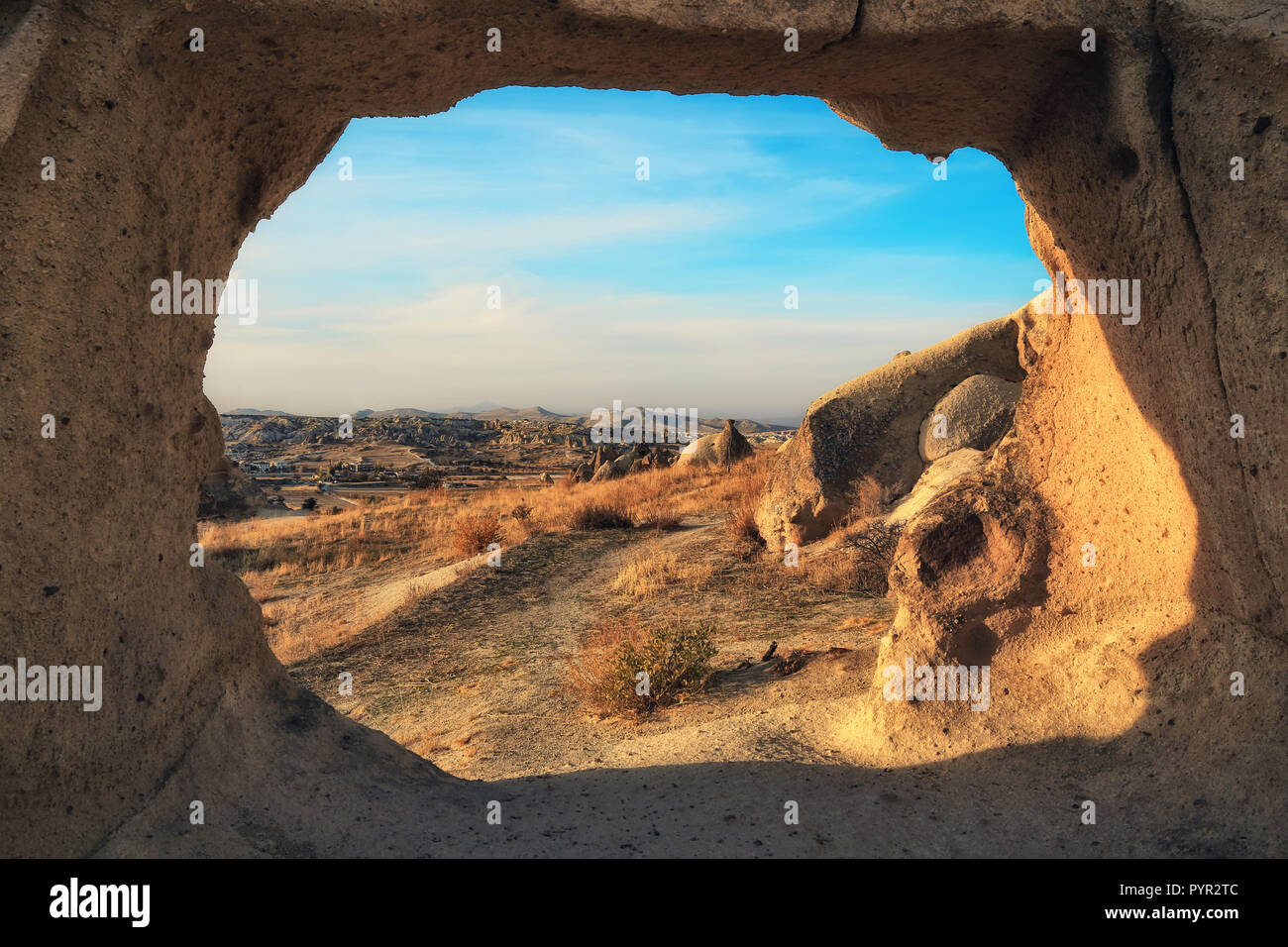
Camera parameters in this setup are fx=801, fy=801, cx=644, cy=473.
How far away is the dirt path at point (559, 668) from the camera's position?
4812 mm

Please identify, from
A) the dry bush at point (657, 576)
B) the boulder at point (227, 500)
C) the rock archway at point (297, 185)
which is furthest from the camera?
the boulder at point (227, 500)

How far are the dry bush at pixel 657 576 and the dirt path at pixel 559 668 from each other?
0.47 feet

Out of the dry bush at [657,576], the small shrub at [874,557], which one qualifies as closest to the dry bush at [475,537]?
the dry bush at [657,576]

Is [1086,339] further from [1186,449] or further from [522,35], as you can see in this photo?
[522,35]

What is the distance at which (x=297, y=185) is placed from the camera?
362cm

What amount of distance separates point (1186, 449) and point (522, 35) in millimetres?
2945

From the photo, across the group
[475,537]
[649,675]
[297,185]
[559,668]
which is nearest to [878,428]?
[559,668]

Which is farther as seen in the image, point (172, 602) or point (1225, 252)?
point (172, 602)

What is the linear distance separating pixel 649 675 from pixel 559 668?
158 centimetres

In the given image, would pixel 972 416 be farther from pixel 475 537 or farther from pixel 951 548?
pixel 475 537

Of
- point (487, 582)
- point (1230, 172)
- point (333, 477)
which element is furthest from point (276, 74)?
point (333, 477)

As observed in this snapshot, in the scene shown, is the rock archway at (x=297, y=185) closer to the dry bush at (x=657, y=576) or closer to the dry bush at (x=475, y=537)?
the dry bush at (x=657, y=576)

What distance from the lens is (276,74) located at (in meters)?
2.94

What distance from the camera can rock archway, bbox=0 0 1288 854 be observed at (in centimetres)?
257
